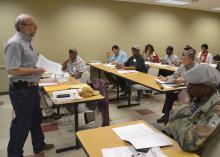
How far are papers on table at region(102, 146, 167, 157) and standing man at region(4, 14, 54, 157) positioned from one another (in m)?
1.22

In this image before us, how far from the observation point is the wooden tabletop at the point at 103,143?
3.97 ft

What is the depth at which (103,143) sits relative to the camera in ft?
4.38

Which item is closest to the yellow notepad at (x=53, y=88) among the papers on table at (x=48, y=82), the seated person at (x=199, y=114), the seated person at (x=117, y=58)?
the papers on table at (x=48, y=82)

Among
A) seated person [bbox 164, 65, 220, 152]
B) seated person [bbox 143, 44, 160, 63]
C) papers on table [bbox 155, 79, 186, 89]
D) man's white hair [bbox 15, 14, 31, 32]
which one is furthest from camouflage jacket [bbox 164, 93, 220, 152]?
seated person [bbox 143, 44, 160, 63]

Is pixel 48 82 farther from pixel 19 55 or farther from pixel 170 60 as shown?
pixel 170 60

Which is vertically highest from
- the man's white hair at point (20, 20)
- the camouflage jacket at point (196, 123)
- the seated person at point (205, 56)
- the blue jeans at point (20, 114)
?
the man's white hair at point (20, 20)

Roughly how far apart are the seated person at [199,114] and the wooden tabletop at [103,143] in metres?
0.07

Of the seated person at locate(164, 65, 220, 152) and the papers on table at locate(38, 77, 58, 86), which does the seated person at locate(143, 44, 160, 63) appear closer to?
the papers on table at locate(38, 77, 58, 86)

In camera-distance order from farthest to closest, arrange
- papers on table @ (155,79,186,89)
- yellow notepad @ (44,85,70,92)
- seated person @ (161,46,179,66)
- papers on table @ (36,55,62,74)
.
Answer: seated person @ (161,46,179,66) < papers on table @ (155,79,186,89) < yellow notepad @ (44,85,70,92) < papers on table @ (36,55,62,74)

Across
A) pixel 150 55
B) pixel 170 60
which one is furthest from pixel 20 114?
pixel 150 55

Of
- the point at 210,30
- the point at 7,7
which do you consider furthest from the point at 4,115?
the point at 210,30

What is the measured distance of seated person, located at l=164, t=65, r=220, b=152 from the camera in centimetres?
112

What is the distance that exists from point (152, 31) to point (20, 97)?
20.4 ft

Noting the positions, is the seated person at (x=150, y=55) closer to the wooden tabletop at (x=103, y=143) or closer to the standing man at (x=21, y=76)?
the standing man at (x=21, y=76)
